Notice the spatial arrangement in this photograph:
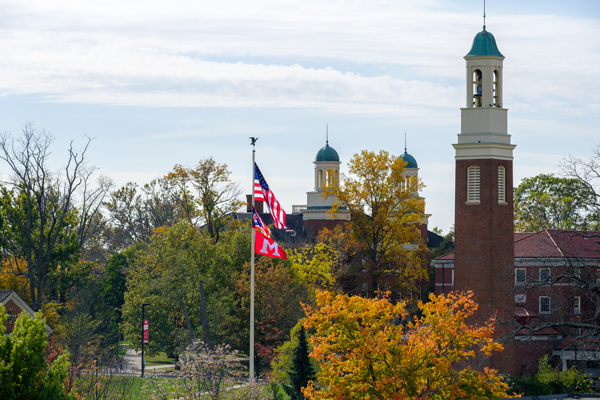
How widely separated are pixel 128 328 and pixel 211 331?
719cm

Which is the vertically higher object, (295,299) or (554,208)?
(554,208)

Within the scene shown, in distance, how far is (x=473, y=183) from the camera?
162 feet

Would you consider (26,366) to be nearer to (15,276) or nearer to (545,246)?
(15,276)

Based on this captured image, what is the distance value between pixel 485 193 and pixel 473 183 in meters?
1.01

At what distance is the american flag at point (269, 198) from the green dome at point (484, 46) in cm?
2253

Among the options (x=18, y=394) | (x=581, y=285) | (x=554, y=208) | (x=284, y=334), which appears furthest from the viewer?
(x=554, y=208)

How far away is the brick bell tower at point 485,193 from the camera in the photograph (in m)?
47.8

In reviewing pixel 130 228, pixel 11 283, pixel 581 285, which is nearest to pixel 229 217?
pixel 11 283

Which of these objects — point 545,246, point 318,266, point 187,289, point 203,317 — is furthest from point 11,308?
point 545,246

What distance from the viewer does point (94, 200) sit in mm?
59062

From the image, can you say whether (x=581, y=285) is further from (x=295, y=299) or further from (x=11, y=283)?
(x=11, y=283)

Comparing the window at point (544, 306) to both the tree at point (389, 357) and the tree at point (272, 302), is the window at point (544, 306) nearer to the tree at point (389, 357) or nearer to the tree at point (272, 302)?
the tree at point (272, 302)

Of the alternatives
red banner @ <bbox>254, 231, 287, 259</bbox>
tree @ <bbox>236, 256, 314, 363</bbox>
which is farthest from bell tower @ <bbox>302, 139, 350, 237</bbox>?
red banner @ <bbox>254, 231, 287, 259</bbox>

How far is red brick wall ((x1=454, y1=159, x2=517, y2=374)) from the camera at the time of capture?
47656 millimetres
